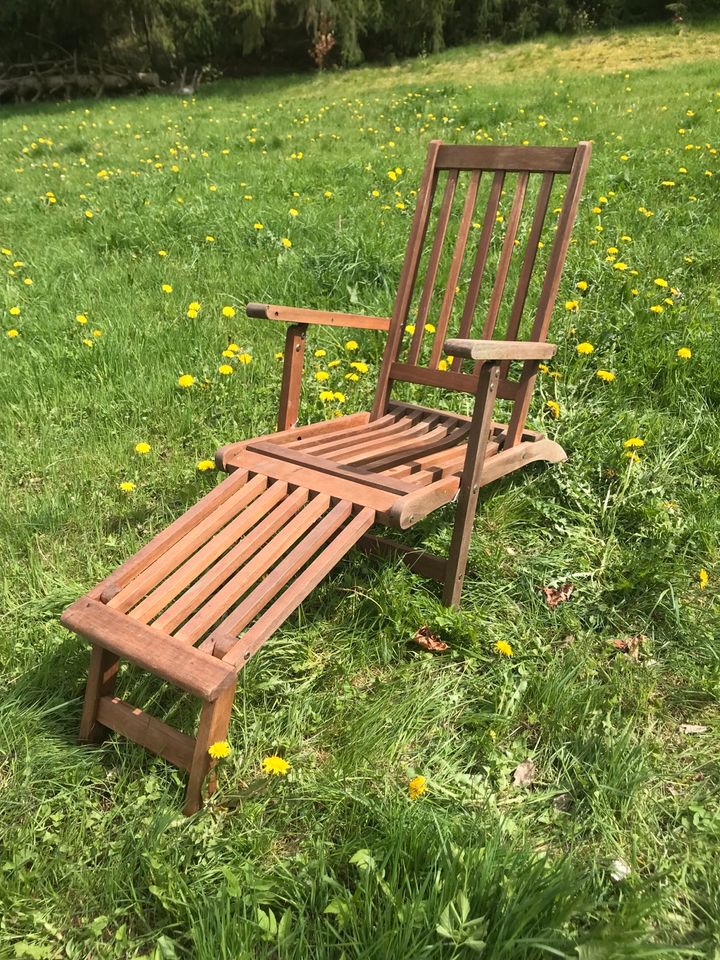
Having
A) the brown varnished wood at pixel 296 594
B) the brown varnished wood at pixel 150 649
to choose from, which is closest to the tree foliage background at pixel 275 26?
the brown varnished wood at pixel 296 594

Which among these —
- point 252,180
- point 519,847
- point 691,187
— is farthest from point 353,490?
point 252,180

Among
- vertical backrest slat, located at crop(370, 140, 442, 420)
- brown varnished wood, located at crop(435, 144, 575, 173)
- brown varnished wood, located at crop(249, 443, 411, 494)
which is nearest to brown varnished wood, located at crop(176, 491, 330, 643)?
brown varnished wood, located at crop(249, 443, 411, 494)

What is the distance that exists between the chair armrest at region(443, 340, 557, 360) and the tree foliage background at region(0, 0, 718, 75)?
15689 mm

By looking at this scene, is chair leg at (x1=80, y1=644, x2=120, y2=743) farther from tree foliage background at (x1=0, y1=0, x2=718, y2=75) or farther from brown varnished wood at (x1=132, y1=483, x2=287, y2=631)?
tree foliage background at (x1=0, y1=0, x2=718, y2=75)

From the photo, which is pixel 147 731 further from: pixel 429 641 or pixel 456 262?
pixel 456 262

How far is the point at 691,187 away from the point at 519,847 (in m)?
4.75

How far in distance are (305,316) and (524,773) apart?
1579mm

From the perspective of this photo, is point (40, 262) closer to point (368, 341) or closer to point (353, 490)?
point (368, 341)

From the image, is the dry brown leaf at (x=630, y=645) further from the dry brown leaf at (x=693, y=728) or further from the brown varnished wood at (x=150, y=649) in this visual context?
the brown varnished wood at (x=150, y=649)

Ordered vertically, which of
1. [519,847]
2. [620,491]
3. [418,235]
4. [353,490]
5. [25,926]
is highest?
[418,235]

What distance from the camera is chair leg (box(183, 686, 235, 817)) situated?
1.68 m

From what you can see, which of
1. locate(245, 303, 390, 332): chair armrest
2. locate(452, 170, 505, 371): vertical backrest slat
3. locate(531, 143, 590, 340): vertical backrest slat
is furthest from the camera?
locate(452, 170, 505, 371): vertical backrest slat

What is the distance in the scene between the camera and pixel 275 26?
56.2ft

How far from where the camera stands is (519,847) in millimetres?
1670
